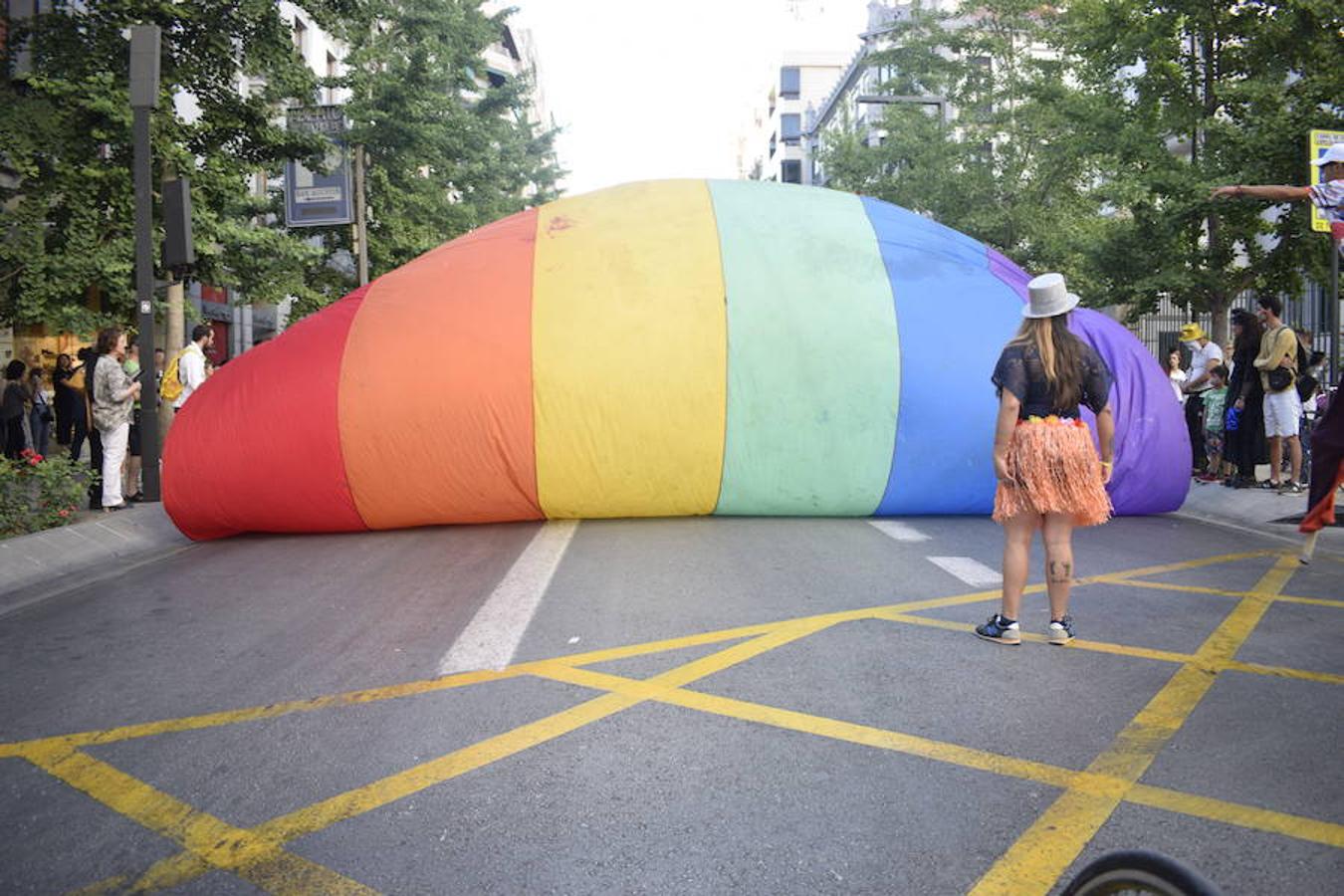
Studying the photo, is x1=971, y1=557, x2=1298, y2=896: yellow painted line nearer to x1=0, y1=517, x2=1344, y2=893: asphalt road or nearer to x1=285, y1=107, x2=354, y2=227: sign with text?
x1=0, y1=517, x2=1344, y2=893: asphalt road

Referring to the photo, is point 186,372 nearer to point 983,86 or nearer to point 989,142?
point 989,142

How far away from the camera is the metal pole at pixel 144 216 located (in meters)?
10.6

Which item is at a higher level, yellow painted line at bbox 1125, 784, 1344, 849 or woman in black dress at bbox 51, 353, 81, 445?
woman in black dress at bbox 51, 353, 81, 445

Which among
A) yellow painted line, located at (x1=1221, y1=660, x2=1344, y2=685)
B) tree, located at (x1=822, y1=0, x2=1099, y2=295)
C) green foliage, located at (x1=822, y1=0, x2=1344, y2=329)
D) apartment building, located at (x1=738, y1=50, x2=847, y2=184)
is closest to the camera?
yellow painted line, located at (x1=1221, y1=660, x2=1344, y2=685)

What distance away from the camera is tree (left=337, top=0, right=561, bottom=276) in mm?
23359

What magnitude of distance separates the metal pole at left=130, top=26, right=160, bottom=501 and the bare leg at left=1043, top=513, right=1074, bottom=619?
870 cm

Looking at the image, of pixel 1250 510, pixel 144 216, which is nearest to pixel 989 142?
pixel 1250 510

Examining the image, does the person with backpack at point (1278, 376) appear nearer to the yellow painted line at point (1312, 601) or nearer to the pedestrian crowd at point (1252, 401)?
the pedestrian crowd at point (1252, 401)

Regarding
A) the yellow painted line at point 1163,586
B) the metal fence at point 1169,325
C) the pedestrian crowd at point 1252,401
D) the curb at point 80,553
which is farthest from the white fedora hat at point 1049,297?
the metal fence at point 1169,325

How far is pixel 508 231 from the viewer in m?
10.0

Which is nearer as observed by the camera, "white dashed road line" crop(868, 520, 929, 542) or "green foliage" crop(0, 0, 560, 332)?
"white dashed road line" crop(868, 520, 929, 542)

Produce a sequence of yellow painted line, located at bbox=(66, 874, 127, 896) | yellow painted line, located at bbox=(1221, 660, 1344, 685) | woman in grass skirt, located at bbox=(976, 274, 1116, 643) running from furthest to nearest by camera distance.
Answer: woman in grass skirt, located at bbox=(976, 274, 1116, 643) < yellow painted line, located at bbox=(1221, 660, 1344, 685) < yellow painted line, located at bbox=(66, 874, 127, 896)

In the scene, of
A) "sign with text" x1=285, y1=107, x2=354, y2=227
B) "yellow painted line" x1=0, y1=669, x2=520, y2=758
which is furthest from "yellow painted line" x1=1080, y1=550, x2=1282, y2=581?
"sign with text" x1=285, y1=107, x2=354, y2=227

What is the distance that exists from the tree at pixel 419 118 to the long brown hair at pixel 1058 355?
13801 millimetres
